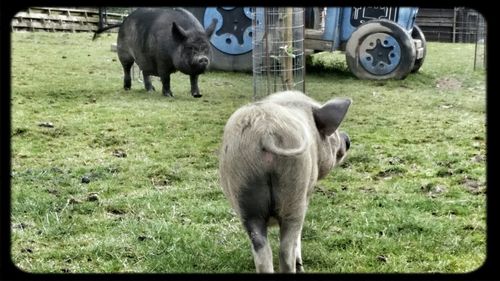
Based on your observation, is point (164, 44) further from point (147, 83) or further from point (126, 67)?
point (126, 67)

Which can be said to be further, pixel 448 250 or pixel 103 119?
pixel 103 119

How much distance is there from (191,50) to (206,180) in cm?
241

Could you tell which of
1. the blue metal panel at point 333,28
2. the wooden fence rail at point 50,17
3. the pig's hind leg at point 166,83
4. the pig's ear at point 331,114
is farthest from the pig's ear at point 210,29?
the pig's ear at point 331,114

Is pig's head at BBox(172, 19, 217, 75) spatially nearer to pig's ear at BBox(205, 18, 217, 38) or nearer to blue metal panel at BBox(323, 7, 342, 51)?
pig's ear at BBox(205, 18, 217, 38)

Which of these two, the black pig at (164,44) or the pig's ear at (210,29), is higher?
the pig's ear at (210,29)

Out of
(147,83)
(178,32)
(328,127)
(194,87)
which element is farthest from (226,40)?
(328,127)

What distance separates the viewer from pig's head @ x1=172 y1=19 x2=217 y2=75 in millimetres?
5996

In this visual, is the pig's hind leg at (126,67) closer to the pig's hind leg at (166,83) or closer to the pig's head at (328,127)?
the pig's hind leg at (166,83)

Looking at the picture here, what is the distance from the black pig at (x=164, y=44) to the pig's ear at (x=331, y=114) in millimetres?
3214

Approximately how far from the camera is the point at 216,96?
15.0 feet

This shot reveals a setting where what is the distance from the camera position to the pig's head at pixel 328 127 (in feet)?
7.56
